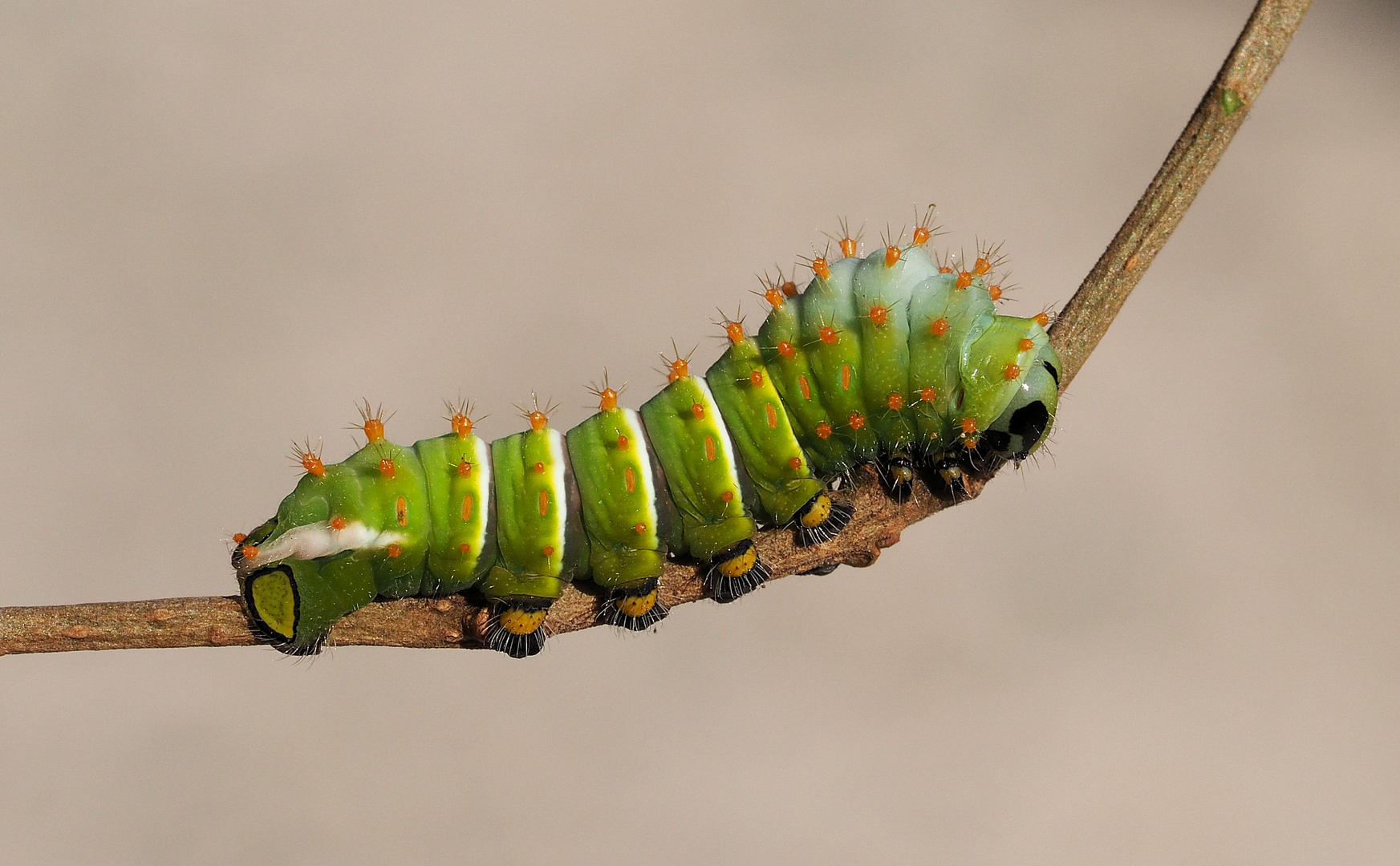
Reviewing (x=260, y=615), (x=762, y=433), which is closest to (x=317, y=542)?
(x=260, y=615)

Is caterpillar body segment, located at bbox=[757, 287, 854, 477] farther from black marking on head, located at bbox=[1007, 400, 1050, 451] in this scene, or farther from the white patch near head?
the white patch near head

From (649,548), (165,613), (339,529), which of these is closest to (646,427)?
(649,548)

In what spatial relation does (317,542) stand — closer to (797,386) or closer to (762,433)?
(762,433)

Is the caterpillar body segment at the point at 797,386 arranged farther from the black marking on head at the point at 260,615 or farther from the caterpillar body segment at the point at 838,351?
the black marking on head at the point at 260,615

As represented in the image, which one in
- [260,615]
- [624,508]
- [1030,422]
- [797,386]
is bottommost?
[260,615]

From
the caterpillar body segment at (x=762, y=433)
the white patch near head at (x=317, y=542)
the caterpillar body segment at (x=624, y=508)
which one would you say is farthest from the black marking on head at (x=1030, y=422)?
the white patch near head at (x=317, y=542)
